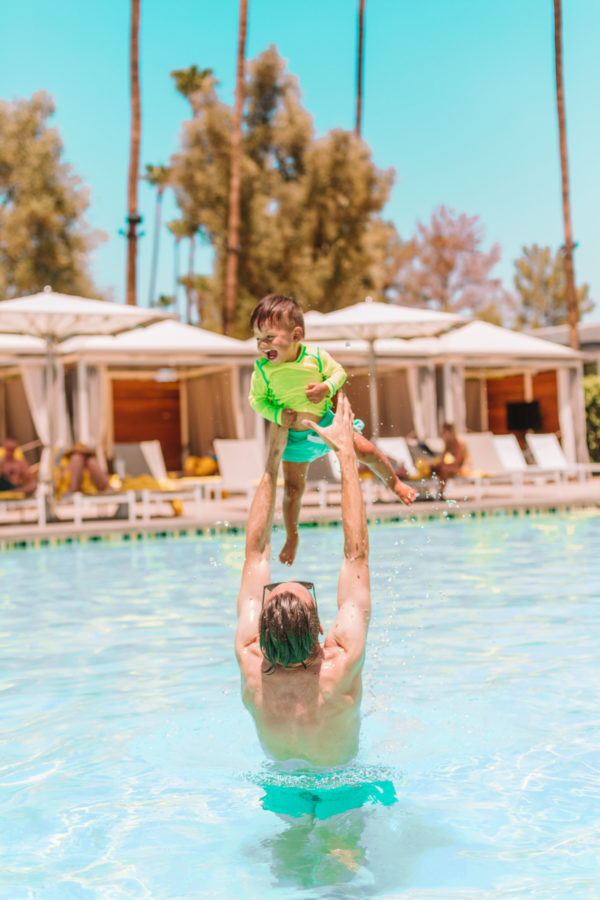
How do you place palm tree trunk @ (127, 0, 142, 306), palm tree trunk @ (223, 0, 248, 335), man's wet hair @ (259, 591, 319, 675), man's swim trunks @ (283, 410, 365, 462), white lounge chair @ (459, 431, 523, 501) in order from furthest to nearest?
palm tree trunk @ (223, 0, 248, 335) → palm tree trunk @ (127, 0, 142, 306) → white lounge chair @ (459, 431, 523, 501) → man's swim trunks @ (283, 410, 365, 462) → man's wet hair @ (259, 591, 319, 675)

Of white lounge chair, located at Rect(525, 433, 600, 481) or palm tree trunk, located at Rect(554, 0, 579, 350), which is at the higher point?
palm tree trunk, located at Rect(554, 0, 579, 350)

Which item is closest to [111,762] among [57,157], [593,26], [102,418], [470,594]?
[470,594]

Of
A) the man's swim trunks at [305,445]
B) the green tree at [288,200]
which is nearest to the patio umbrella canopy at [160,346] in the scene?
the green tree at [288,200]

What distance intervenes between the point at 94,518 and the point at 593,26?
66.2ft

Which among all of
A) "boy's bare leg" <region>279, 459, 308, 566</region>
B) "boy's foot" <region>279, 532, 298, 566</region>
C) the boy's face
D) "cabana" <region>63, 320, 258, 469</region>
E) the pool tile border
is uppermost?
"cabana" <region>63, 320, 258, 469</region>

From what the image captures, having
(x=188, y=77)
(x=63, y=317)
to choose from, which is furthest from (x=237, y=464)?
(x=188, y=77)

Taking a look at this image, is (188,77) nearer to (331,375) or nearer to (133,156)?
(133,156)

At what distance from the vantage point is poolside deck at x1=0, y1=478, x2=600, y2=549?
12.2 metres

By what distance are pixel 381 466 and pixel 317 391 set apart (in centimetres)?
60

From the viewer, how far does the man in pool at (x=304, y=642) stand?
3117 millimetres

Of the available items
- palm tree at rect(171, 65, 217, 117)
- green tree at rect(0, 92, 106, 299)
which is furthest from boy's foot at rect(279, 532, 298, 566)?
palm tree at rect(171, 65, 217, 117)

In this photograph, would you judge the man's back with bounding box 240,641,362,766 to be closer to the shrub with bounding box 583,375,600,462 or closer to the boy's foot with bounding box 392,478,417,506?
the boy's foot with bounding box 392,478,417,506

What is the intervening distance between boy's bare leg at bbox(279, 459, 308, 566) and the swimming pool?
0.86m

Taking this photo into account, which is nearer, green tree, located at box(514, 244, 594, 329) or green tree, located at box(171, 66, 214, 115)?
green tree, located at box(171, 66, 214, 115)
